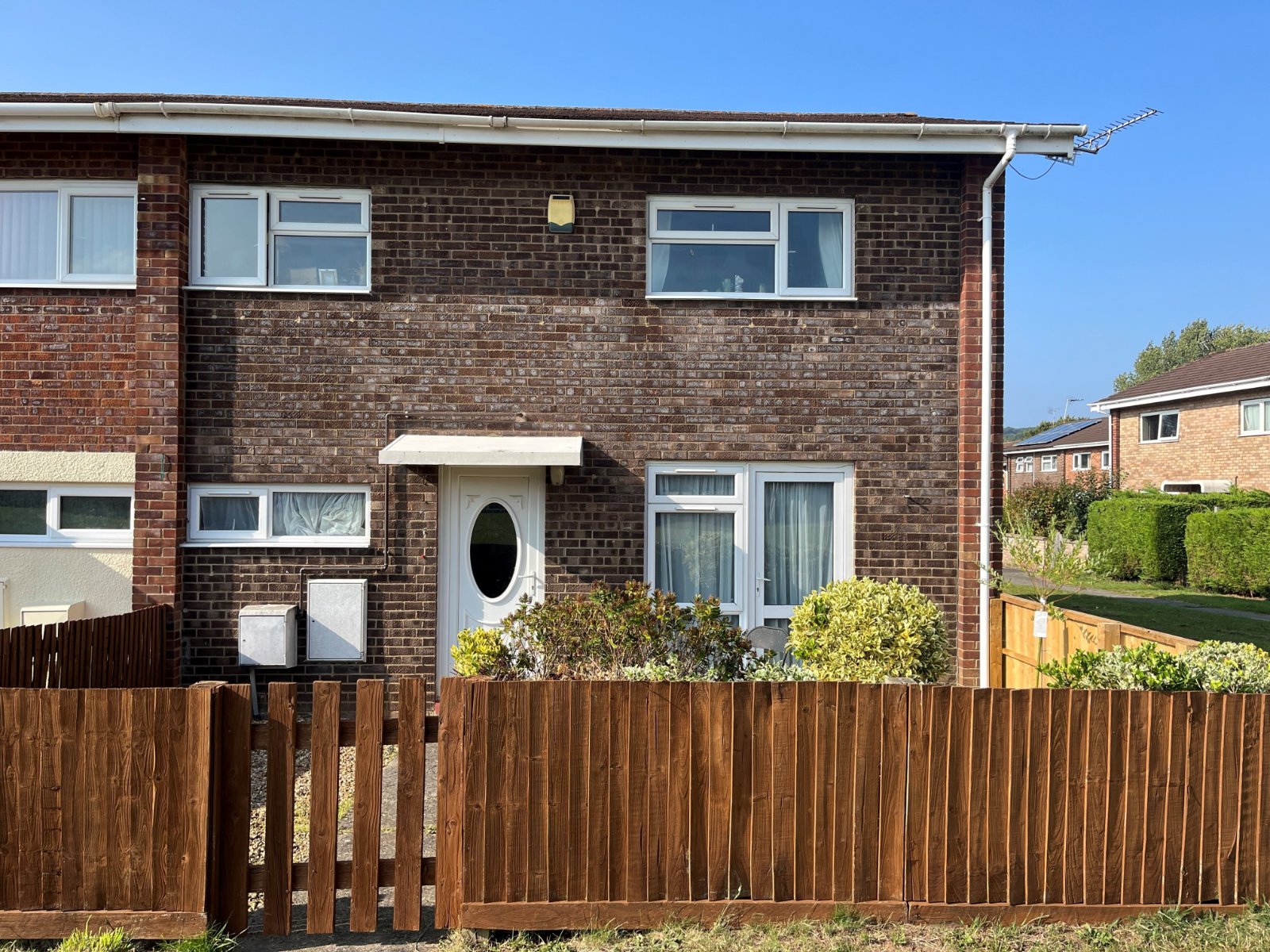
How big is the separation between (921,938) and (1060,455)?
44.1 metres

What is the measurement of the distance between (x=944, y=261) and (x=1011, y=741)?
5884 mm

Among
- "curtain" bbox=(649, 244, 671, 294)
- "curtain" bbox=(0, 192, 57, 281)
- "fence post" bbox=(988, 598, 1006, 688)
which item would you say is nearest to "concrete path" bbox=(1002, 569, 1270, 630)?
"fence post" bbox=(988, 598, 1006, 688)

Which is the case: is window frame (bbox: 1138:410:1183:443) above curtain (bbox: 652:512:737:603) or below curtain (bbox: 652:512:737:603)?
above

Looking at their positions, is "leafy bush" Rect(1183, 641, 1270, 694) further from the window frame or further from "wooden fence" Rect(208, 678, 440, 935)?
the window frame

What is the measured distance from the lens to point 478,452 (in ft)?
25.7

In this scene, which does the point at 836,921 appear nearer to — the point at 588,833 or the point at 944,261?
the point at 588,833

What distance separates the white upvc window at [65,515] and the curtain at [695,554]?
5.50 m

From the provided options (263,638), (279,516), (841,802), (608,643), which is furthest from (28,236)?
(841,802)

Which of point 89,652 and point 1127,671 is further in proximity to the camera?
point 89,652

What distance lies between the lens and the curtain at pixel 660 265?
29.4 ft

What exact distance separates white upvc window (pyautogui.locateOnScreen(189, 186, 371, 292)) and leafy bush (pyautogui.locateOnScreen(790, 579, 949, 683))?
5.61m

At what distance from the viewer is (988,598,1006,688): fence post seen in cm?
861

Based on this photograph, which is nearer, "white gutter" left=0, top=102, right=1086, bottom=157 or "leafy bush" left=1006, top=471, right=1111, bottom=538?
"white gutter" left=0, top=102, right=1086, bottom=157

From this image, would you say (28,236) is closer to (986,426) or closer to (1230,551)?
(986,426)
